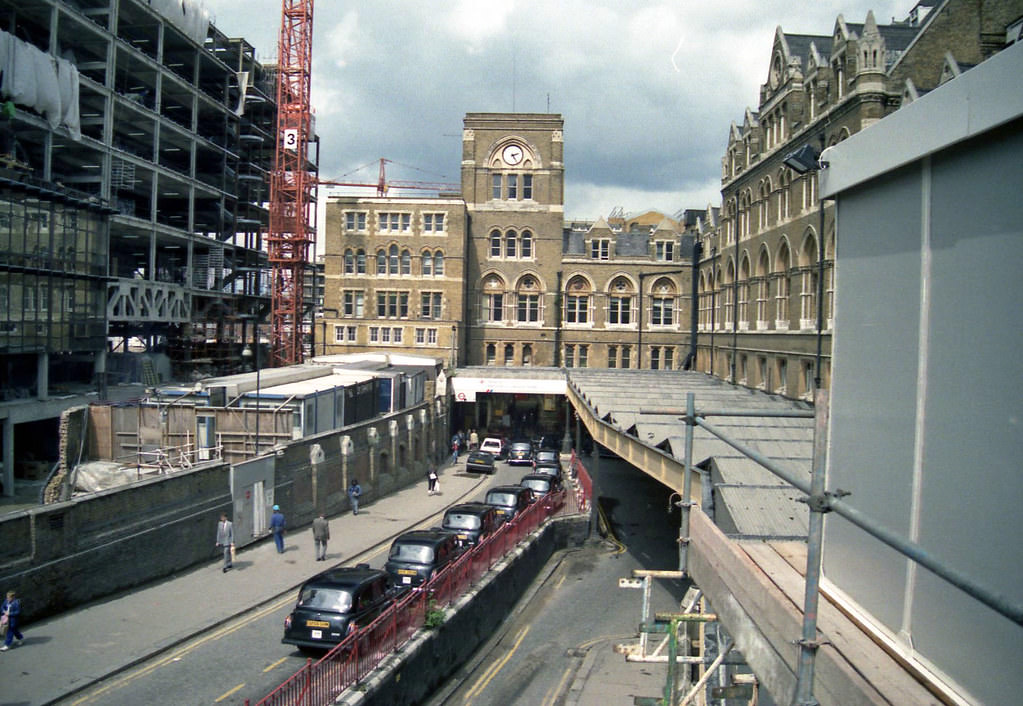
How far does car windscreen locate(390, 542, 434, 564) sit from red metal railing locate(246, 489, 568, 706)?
2.68 ft

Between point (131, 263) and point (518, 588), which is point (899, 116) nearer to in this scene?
point (518, 588)

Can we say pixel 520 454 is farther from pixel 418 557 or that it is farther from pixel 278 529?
pixel 418 557

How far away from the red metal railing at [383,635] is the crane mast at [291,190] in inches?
1681

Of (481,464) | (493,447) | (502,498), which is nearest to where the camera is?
(502,498)

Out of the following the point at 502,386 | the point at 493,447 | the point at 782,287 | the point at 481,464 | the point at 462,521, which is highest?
the point at 782,287

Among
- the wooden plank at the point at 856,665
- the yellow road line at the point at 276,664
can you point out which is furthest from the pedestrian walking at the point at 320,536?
the wooden plank at the point at 856,665

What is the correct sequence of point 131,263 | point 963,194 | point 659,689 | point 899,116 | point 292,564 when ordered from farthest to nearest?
point 131,263 < point 292,564 < point 659,689 < point 899,116 < point 963,194

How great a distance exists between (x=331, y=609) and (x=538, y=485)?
18519mm

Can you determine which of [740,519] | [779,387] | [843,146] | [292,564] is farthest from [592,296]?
[843,146]

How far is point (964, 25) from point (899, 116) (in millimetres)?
26852

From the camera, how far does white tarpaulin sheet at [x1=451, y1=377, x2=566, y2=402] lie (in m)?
50.4

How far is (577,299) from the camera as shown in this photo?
6088 cm

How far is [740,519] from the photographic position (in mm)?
12180

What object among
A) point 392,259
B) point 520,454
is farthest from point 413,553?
point 392,259
